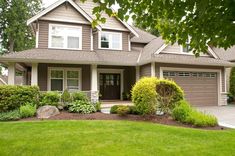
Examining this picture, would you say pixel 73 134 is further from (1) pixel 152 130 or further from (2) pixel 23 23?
(2) pixel 23 23

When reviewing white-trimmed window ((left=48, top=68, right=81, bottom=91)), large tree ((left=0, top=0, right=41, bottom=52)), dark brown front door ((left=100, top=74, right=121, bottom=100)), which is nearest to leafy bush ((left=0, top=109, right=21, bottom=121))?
white-trimmed window ((left=48, top=68, right=81, bottom=91))

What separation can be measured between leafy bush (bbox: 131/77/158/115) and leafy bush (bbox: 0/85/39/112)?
5.48 m

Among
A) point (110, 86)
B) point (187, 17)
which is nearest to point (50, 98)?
point (110, 86)

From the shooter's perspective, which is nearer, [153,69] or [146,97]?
[146,97]

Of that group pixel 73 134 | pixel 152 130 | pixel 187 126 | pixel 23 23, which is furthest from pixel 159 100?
pixel 23 23

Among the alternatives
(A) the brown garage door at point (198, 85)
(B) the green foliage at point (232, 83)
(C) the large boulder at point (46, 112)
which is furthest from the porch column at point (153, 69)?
(B) the green foliage at point (232, 83)

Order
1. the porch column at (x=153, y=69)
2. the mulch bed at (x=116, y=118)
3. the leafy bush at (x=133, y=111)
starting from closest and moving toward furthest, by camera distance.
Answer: the mulch bed at (x=116, y=118)
the leafy bush at (x=133, y=111)
the porch column at (x=153, y=69)

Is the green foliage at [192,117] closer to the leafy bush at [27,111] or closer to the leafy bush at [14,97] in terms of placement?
the leafy bush at [27,111]

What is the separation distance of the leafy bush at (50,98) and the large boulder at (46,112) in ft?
3.03

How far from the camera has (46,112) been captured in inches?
463

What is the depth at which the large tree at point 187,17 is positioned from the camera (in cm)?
354

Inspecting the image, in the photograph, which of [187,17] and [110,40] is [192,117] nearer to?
[187,17]

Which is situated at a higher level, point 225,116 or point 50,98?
point 50,98

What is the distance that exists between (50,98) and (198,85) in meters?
10.5
